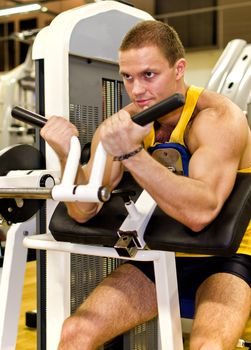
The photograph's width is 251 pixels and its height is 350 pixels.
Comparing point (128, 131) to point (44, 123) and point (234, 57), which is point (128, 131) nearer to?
point (44, 123)

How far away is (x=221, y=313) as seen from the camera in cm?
152

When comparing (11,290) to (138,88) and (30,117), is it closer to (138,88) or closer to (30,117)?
(30,117)

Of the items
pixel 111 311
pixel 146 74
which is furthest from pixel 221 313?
pixel 146 74

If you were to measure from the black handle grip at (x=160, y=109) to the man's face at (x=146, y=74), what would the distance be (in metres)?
0.36

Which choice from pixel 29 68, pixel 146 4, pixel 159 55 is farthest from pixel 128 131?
pixel 146 4

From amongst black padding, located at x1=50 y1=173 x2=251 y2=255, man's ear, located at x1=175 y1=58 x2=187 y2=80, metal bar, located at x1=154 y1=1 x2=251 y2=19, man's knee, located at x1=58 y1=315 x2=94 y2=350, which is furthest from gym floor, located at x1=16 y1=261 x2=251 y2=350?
metal bar, located at x1=154 y1=1 x2=251 y2=19

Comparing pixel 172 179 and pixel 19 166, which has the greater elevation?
pixel 172 179

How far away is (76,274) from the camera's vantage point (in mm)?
2043

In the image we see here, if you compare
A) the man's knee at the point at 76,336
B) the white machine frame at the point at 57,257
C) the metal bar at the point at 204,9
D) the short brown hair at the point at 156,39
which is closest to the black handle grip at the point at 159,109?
the white machine frame at the point at 57,257

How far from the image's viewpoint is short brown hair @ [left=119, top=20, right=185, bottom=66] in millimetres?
1684

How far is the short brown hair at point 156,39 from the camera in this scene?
1684mm

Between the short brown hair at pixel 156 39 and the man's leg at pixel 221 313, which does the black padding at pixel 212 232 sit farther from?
the short brown hair at pixel 156 39

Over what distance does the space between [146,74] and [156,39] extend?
0.12 meters

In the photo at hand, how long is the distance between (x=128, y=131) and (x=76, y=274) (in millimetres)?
865
